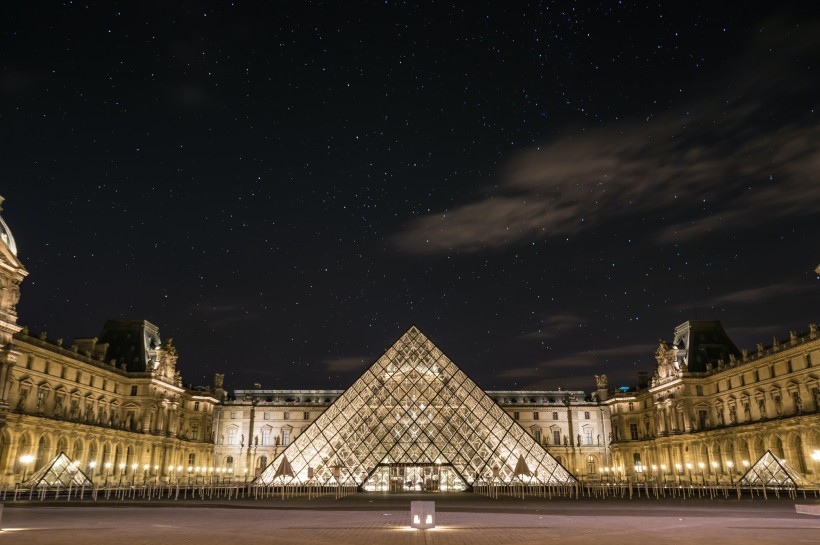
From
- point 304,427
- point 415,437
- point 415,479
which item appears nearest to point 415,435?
point 415,437

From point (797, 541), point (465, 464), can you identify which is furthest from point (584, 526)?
point (465, 464)

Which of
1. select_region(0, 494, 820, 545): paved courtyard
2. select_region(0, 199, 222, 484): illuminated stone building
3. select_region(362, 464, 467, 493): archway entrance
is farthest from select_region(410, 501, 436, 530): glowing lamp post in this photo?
select_region(0, 199, 222, 484): illuminated stone building

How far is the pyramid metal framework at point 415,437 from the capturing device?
32.6 m

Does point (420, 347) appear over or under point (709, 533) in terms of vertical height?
over

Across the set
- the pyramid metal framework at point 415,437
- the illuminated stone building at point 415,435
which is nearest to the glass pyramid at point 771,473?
the pyramid metal framework at point 415,437

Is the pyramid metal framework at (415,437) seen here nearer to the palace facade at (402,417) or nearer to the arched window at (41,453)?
the palace facade at (402,417)

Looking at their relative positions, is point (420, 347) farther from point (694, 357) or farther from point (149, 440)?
point (694, 357)

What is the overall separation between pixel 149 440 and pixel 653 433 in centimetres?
4137

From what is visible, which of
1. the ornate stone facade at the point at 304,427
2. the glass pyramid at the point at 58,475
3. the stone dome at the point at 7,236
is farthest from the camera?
the ornate stone facade at the point at 304,427

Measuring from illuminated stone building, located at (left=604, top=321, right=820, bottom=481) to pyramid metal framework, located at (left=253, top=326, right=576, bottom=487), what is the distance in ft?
43.6

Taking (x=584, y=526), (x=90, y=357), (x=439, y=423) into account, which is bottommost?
(x=584, y=526)

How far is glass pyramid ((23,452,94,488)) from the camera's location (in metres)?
29.2

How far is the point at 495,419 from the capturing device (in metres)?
35.0

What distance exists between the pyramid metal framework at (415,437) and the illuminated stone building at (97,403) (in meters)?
13.3
